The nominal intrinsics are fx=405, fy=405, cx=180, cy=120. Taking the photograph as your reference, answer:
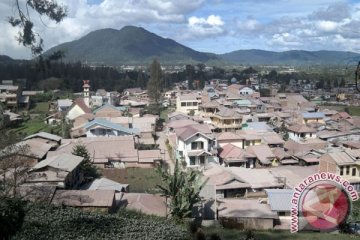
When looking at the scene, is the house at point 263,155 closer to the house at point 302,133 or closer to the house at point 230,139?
the house at point 230,139

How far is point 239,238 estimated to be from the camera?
9445 millimetres

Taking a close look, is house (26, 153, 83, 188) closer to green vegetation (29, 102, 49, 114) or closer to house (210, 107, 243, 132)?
house (210, 107, 243, 132)

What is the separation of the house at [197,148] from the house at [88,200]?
10.3 metres

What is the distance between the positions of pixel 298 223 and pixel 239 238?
3.37 metres

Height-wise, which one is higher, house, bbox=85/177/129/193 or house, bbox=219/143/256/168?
house, bbox=85/177/129/193

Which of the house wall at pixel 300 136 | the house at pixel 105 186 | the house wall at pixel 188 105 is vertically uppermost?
the house at pixel 105 186

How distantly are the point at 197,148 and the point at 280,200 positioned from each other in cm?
1005

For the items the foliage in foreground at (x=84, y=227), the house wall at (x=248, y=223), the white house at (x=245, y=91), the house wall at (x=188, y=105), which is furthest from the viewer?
the white house at (x=245, y=91)

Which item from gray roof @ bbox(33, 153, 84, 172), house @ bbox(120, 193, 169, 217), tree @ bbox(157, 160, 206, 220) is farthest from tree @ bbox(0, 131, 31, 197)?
tree @ bbox(157, 160, 206, 220)

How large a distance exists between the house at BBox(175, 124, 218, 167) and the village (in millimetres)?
59

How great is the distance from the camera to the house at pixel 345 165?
67.7 feet

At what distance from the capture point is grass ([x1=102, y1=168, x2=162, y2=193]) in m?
19.3

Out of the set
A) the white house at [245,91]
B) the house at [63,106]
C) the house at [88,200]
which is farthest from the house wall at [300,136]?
the white house at [245,91]

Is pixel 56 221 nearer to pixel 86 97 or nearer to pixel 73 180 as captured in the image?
pixel 73 180
